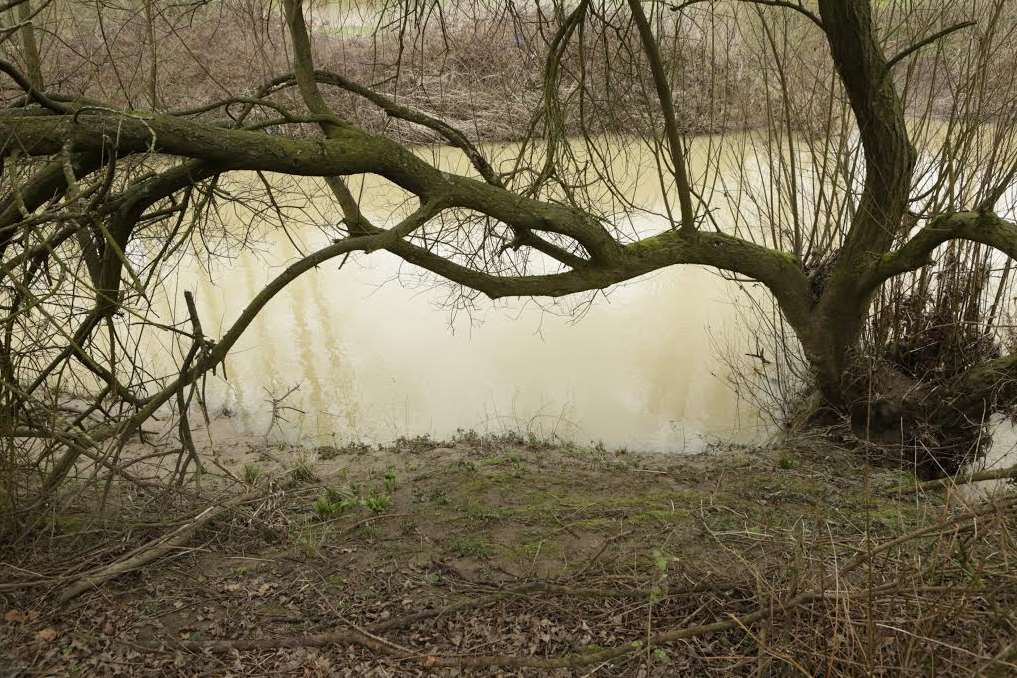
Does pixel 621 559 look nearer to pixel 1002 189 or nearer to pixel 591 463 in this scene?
pixel 591 463

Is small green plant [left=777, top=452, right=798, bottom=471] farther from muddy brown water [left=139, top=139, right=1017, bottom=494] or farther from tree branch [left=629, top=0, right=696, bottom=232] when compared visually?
tree branch [left=629, top=0, right=696, bottom=232]

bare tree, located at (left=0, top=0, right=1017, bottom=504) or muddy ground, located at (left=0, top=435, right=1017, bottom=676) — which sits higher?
bare tree, located at (left=0, top=0, right=1017, bottom=504)

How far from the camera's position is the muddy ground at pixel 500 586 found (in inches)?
111

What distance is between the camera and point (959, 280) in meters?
6.86

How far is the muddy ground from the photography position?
9.21ft

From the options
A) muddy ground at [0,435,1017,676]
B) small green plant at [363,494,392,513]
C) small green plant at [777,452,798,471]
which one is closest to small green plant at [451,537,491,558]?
muddy ground at [0,435,1017,676]

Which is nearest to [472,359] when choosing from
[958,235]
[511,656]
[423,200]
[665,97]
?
[423,200]

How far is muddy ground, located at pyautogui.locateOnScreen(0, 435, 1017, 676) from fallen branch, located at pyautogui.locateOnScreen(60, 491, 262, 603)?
0.05m

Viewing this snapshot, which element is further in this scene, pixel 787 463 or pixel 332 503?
pixel 787 463

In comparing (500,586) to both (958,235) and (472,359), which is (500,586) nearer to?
(958,235)

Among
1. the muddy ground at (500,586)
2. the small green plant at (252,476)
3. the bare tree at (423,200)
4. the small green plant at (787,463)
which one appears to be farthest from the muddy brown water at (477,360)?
the muddy ground at (500,586)

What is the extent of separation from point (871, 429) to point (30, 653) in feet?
20.1

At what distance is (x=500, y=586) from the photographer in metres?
3.88

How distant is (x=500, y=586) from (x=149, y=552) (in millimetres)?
1796
